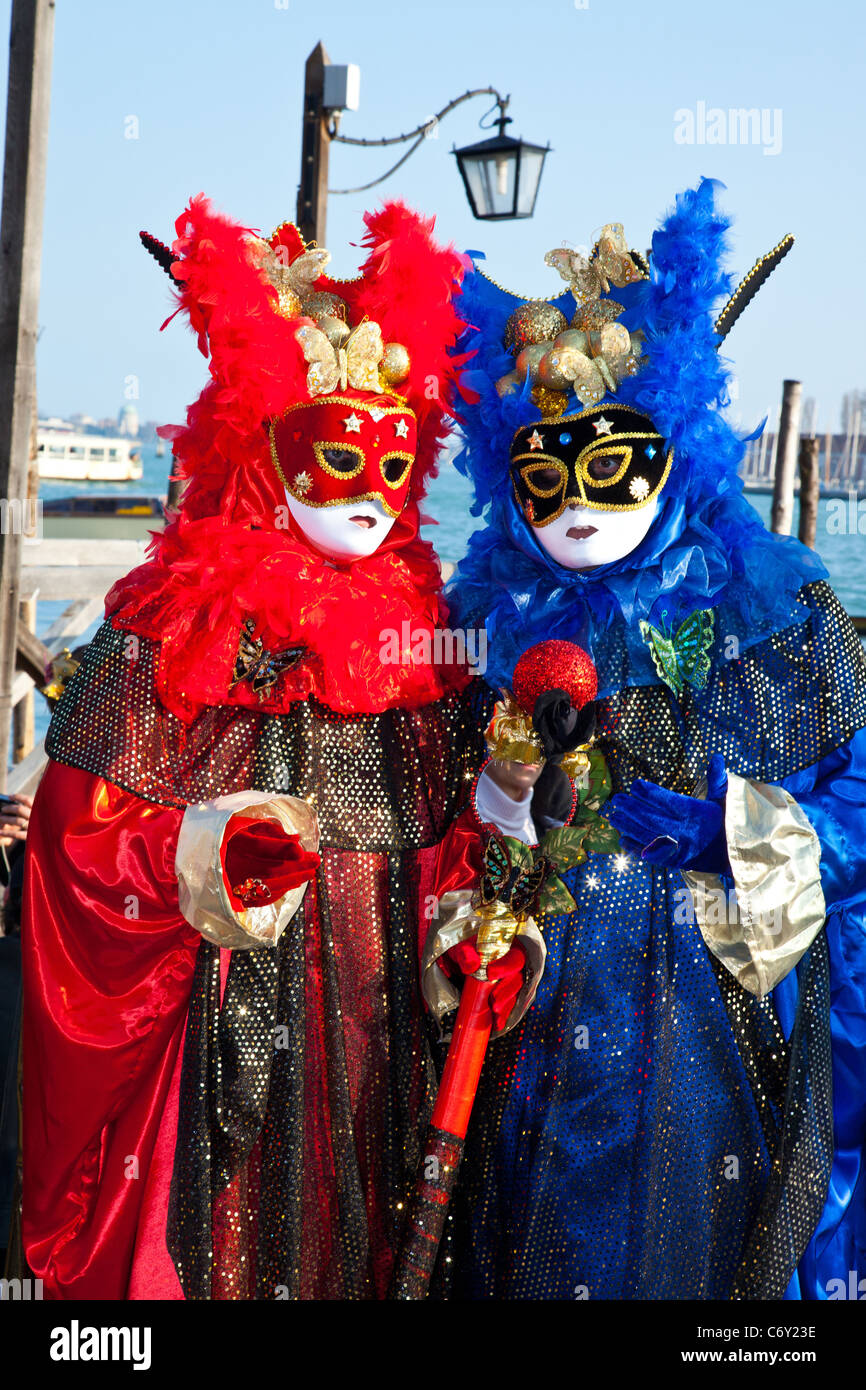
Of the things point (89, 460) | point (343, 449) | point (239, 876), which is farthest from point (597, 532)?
point (89, 460)

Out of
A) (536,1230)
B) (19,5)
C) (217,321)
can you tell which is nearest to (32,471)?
(19,5)

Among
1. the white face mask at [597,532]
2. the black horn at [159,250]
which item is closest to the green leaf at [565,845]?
the white face mask at [597,532]

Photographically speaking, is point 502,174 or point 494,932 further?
point 502,174

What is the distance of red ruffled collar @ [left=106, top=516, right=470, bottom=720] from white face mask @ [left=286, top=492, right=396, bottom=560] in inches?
1.5

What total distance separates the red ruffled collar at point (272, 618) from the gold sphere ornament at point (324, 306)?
0.44 m

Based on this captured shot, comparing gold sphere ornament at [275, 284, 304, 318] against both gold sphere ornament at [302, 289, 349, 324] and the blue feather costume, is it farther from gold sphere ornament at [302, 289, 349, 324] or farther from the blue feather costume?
the blue feather costume

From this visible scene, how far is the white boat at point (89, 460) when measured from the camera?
48.3 metres

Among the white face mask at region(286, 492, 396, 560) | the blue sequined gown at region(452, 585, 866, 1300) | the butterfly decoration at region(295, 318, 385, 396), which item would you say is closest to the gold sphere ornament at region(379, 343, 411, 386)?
the butterfly decoration at region(295, 318, 385, 396)

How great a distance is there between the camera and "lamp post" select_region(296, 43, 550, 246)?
562 centimetres

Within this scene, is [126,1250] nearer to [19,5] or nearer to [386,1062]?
[386,1062]

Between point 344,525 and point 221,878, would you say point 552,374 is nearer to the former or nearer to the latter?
point 344,525

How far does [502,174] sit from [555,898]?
423cm

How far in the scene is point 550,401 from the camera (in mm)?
2514

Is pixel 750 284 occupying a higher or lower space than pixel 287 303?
higher
